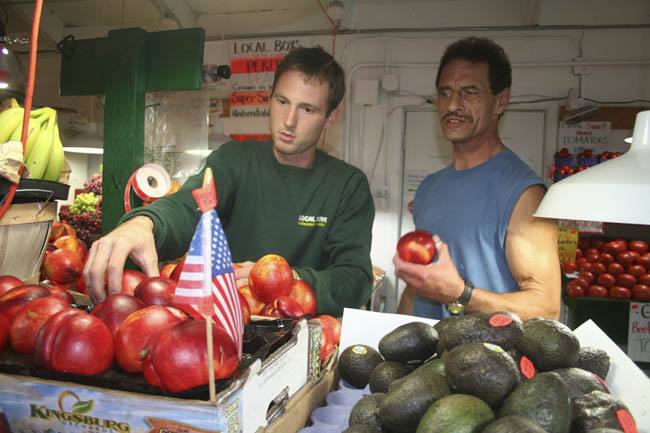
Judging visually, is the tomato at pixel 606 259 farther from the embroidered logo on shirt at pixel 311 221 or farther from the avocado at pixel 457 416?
the avocado at pixel 457 416

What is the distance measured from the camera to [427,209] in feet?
8.44

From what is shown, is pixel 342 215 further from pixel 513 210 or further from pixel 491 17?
pixel 491 17

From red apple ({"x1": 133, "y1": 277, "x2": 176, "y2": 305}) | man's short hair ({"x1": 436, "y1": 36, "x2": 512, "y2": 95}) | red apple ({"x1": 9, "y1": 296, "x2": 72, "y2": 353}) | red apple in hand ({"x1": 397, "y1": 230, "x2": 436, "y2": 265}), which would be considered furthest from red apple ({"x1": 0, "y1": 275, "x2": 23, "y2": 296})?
man's short hair ({"x1": 436, "y1": 36, "x2": 512, "y2": 95})

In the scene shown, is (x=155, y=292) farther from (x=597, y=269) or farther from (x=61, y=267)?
(x=597, y=269)

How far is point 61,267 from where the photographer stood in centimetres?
195

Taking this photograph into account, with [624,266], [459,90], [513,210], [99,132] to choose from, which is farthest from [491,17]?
[99,132]

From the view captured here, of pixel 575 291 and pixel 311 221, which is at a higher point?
pixel 311 221

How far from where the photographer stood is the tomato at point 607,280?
15.3ft

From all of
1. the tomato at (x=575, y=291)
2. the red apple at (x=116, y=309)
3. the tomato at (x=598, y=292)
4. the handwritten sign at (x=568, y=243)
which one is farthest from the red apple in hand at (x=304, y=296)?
the handwritten sign at (x=568, y=243)

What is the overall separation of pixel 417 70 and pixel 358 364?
15.6ft

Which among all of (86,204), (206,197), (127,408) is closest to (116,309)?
(127,408)

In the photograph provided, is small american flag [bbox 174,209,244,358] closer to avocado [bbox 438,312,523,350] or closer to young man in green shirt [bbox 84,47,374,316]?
avocado [bbox 438,312,523,350]

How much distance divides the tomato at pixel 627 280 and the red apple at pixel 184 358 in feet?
15.7

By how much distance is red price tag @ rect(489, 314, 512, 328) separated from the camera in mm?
1095
